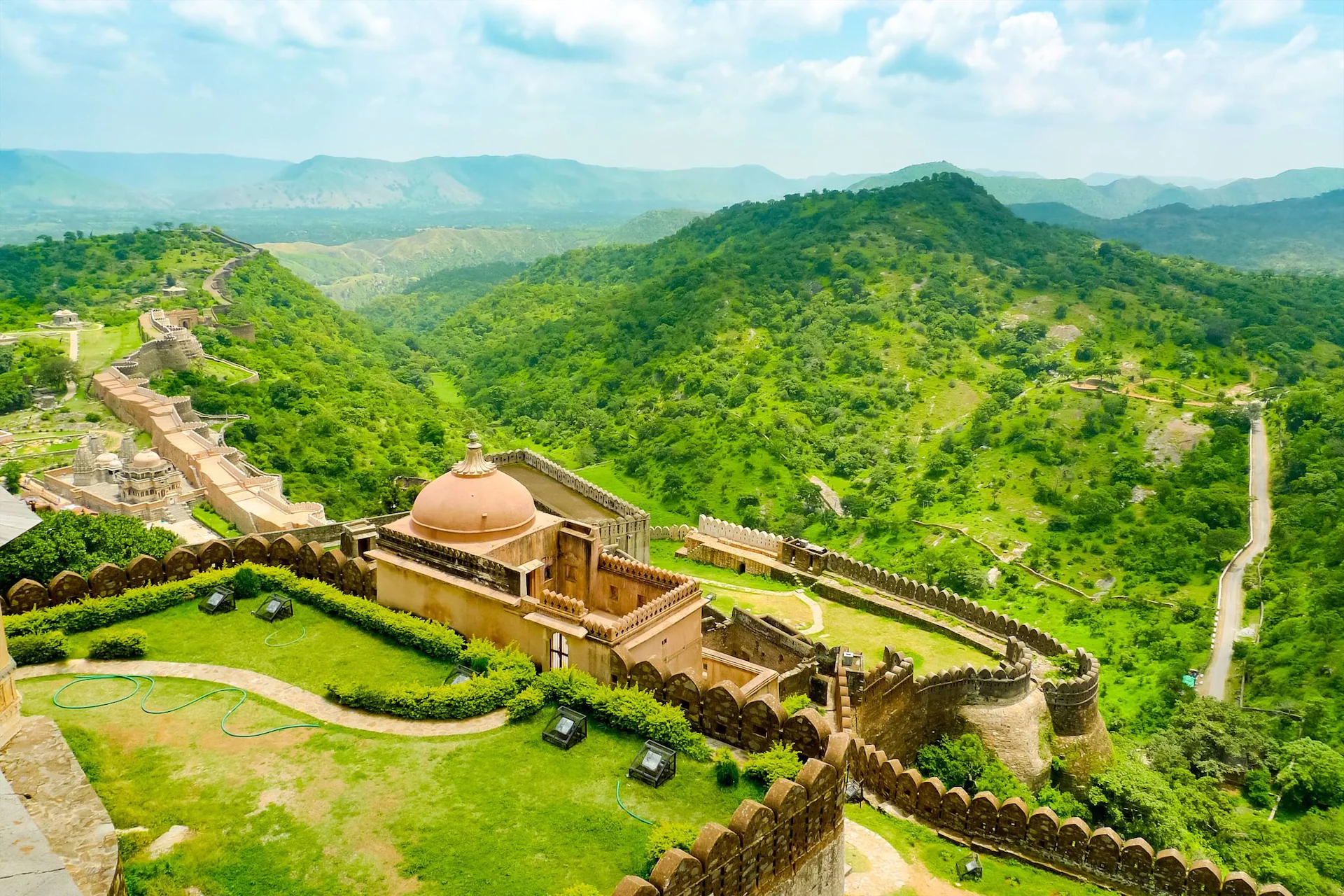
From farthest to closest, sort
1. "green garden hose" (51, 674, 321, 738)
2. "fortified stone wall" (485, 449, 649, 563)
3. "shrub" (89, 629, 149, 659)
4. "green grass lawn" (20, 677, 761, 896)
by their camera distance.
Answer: "fortified stone wall" (485, 449, 649, 563) → "shrub" (89, 629, 149, 659) → "green garden hose" (51, 674, 321, 738) → "green grass lawn" (20, 677, 761, 896)

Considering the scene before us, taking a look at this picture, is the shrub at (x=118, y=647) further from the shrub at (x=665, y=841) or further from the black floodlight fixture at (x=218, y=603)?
the shrub at (x=665, y=841)

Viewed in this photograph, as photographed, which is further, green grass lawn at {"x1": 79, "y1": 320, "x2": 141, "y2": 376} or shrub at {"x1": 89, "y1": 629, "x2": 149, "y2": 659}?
green grass lawn at {"x1": 79, "y1": 320, "x2": 141, "y2": 376}

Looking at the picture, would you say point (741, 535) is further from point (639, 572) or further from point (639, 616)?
point (639, 616)

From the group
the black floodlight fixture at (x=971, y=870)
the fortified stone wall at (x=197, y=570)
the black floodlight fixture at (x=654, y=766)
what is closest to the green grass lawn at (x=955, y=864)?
the black floodlight fixture at (x=971, y=870)

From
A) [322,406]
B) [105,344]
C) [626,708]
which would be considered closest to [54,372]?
[105,344]

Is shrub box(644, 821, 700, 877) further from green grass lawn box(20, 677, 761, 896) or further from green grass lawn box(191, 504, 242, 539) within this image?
green grass lawn box(191, 504, 242, 539)

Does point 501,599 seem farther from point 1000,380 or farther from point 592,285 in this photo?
point 592,285

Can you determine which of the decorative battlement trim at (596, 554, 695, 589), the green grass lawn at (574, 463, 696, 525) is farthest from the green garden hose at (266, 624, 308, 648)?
the green grass lawn at (574, 463, 696, 525)
